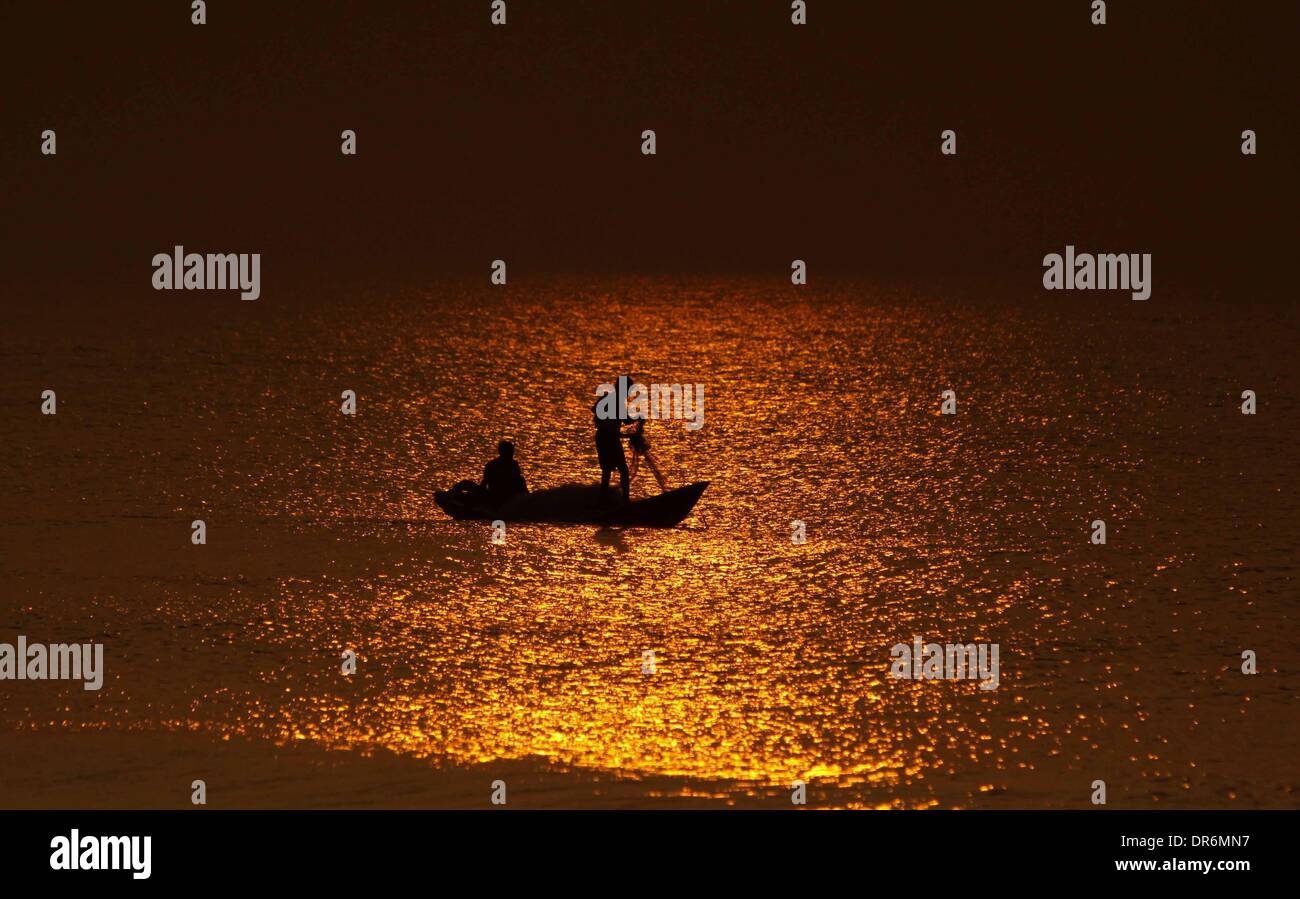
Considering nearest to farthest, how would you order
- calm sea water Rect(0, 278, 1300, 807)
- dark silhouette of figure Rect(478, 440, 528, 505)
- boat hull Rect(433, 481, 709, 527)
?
calm sea water Rect(0, 278, 1300, 807), boat hull Rect(433, 481, 709, 527), dark silhouette of figure Rect(478, 440, 528, 505)

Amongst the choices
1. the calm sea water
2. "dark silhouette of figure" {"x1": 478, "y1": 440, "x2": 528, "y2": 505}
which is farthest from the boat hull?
the calm sea water

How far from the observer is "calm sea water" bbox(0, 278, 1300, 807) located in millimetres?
11586

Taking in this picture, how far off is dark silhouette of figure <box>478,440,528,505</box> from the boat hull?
104mm

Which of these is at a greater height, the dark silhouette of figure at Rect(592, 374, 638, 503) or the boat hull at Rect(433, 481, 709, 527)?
the dark silhouette of figure at Rect(592, 374, 638, 503)

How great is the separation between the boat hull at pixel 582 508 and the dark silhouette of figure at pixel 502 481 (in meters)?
0.10

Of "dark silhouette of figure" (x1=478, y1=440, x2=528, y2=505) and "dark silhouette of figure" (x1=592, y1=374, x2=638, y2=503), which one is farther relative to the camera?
"dark silhouette of figure" (x1=478, y1=440, x2=528, y2=505)

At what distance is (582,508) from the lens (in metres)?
18.8

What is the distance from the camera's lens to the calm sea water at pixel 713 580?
1159 cm

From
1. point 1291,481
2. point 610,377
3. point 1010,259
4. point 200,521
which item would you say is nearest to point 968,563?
point 1291,481

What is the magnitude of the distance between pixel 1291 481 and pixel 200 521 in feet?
42.6

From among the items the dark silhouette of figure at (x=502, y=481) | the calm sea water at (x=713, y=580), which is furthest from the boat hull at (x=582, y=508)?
the calm sea water at (x=713, y=580)

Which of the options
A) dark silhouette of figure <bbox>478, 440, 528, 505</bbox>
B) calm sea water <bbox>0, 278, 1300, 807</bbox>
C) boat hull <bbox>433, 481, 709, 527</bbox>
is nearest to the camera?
calm sea water <bbox>0, 278, 1300, 807</bbox>

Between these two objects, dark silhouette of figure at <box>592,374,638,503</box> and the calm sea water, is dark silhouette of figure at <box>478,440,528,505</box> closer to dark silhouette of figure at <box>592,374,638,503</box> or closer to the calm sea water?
the calm sea water
